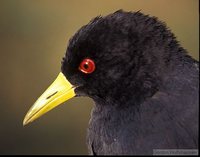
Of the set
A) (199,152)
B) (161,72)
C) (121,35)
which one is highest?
(121,35)

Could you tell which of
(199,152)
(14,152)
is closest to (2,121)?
(14,152)

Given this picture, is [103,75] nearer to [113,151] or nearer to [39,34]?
[113,151]

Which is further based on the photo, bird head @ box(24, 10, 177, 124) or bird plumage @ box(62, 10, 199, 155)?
bird head @ box(24, 10, 177, 124)

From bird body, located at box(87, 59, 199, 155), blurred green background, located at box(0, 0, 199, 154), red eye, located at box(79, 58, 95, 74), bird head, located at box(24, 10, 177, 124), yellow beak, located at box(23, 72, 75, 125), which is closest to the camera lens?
bird body, located at box(87, 59, 199, 155)

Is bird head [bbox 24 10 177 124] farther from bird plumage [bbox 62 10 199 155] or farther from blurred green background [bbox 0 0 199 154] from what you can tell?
blurred green background [bbox 0 0 199 154]

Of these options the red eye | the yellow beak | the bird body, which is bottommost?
the bird body

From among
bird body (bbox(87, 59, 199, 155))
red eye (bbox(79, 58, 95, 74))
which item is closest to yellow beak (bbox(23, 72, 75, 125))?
red eye (bbox(79, 58, 95, 74))
